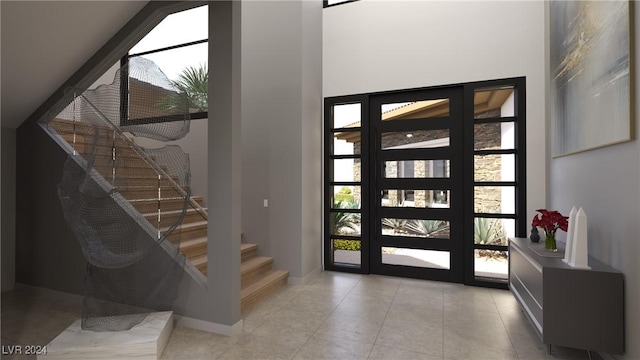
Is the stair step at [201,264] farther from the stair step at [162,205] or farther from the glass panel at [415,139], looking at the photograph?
the glass panel at [415,139]

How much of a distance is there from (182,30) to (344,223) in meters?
4.07

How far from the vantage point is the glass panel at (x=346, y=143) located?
483cm

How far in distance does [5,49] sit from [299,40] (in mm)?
2914

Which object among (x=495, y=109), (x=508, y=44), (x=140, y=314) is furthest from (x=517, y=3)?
(x=140, y=314)

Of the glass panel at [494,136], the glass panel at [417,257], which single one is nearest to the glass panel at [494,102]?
the glass panel at [494,136]

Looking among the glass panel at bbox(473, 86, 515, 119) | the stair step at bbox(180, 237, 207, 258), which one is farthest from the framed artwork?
the stair step at bbox(180, 237, 207, 258)

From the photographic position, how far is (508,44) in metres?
3.98

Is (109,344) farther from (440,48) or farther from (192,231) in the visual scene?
(440,48)

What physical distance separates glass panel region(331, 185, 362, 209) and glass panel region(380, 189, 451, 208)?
0.37m

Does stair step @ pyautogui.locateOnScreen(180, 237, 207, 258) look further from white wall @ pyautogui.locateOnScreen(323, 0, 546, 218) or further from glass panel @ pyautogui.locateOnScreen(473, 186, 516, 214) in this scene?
glass panel @ pyautogui.locateOnScreen(473, 186, 516, 214)

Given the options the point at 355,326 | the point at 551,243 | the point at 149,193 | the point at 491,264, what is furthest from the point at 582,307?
the point at 149,193

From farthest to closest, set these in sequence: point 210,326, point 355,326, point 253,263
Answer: point 253,263, point 355,326, point 210,326

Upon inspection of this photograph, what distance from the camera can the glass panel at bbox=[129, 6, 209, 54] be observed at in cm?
529

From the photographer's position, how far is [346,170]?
488 cm
